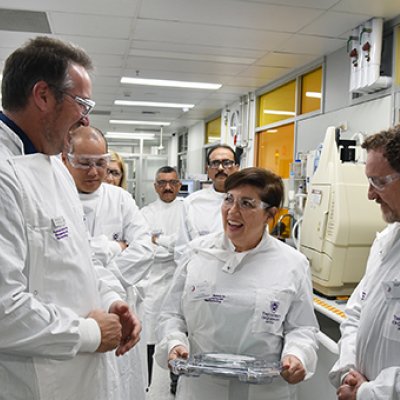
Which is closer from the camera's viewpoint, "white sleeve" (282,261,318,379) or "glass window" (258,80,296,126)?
"white sleeve" (282,261,318,379)

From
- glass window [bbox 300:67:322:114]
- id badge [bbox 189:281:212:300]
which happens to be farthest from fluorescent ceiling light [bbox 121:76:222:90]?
id badge [bbox 189:281:212:300]

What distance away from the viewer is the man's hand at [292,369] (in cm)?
137

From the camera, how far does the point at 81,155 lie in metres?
1.92

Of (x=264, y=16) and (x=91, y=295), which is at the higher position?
(x=264, y=16)

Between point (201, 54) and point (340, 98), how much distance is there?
1442mm

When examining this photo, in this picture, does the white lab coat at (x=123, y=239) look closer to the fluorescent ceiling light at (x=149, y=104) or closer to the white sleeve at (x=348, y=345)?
the white sleeve at (x=348, y=345)

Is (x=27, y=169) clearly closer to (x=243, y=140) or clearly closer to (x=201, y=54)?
(x=201, y=54)

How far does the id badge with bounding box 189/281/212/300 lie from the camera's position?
1553mm

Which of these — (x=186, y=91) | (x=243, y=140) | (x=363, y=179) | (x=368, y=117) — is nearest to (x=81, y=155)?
(x=363, y=179)

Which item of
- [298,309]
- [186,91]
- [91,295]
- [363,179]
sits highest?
[186,91]

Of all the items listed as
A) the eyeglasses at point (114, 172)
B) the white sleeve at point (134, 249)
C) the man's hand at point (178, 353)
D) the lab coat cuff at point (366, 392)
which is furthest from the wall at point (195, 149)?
the lab coat cuff at point (366, 392)

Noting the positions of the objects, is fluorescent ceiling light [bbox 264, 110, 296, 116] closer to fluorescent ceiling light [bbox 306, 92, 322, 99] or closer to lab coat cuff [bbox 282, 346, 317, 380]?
fluorescent ceiling light [bbox 306, 92, 322, 99]

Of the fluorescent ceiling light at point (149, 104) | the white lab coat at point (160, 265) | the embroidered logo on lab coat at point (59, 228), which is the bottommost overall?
the white lab coat at point (160, 265)

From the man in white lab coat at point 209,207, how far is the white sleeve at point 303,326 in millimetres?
1273
